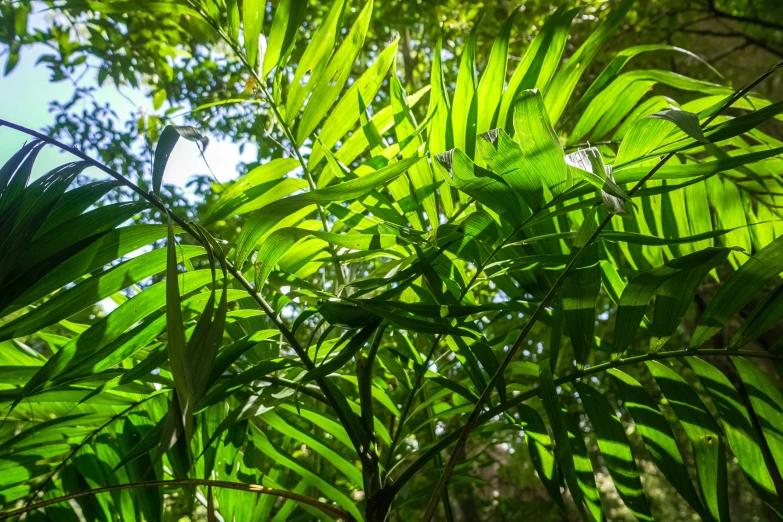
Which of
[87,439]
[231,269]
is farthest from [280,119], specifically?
[87,439]

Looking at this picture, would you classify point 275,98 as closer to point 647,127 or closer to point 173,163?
point 173,163

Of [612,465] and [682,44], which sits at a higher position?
[682,44]

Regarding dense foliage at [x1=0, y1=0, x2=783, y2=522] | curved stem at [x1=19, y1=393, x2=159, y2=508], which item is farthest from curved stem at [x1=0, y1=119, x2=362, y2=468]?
curved stem at [x1=19, y1=393, x2=159, y2=508]

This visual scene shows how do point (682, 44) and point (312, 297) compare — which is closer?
point (312, 297)

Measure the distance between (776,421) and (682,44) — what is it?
1.95 m

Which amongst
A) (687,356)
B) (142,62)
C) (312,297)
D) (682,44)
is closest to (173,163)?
(312,297)

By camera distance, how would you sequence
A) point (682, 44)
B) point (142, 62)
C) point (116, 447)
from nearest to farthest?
point (116, 447)
point (142, 62)
point (682, 44)

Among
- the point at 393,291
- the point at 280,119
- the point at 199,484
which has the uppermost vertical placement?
the point at 280,119

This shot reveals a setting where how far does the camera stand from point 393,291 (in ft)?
1.77

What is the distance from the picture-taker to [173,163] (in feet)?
1.93

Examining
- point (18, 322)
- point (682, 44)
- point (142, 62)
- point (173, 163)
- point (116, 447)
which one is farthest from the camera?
point (682, 44)

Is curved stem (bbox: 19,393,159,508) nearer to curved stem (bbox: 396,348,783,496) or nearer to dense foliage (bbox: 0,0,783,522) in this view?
dense foliage (bbox: 0,0,783,522)

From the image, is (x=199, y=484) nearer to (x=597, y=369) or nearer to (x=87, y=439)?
(x=87, y=439)

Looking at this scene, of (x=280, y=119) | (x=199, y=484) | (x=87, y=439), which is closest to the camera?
(x=199, y=484)
